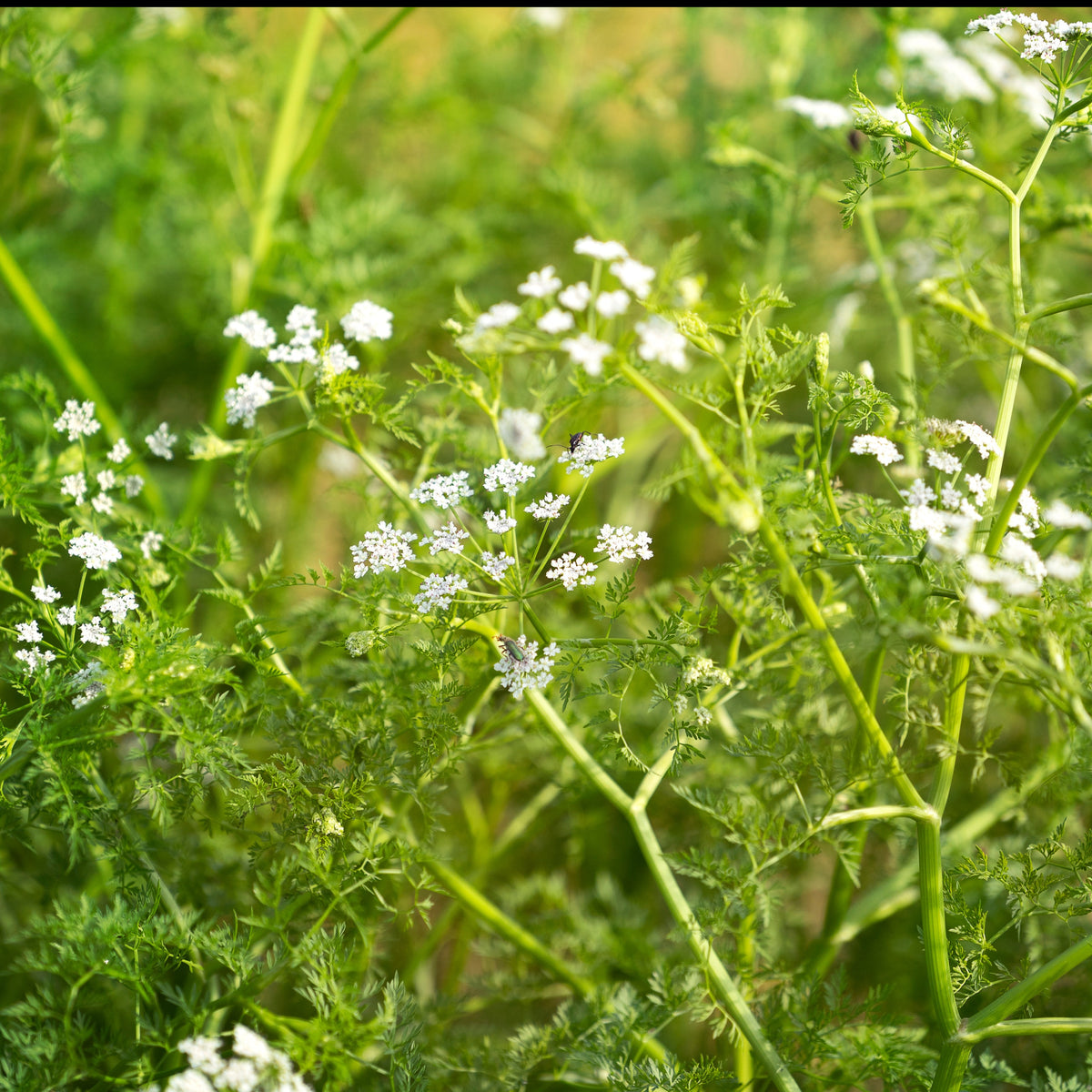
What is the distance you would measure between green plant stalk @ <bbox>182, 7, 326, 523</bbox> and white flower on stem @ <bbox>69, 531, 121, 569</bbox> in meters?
0.78

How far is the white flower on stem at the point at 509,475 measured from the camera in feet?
3.44

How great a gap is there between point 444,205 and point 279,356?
180 cm

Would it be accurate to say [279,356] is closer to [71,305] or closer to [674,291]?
[674,291]

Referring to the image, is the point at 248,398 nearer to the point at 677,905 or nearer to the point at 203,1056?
the point at 203,1056

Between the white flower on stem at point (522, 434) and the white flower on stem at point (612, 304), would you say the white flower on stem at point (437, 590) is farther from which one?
the white flower on stem at point (612, 304)

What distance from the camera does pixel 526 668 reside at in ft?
3.47

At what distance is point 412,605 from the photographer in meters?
1.07

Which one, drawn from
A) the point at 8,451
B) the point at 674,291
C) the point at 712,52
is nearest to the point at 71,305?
the point at 8,451

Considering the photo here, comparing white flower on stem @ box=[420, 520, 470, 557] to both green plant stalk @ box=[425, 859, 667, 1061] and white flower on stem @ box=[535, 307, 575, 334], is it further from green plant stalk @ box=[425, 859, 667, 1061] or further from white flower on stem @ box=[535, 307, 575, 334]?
green plant stalk @ box=[425, 859, 667, 1061]

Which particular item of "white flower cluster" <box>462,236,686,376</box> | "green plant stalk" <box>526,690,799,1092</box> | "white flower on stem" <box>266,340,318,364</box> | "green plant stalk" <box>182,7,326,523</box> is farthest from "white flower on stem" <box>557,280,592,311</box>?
"green plant stalk" <box>182,7,326,523</box>

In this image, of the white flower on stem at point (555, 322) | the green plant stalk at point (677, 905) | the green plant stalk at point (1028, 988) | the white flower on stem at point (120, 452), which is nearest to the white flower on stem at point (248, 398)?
the white flower on stem at point (120, 452)

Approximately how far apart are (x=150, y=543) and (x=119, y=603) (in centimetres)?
20

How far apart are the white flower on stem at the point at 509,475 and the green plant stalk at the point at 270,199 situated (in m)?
1.06

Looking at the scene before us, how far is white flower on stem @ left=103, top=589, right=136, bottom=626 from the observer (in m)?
1.10
